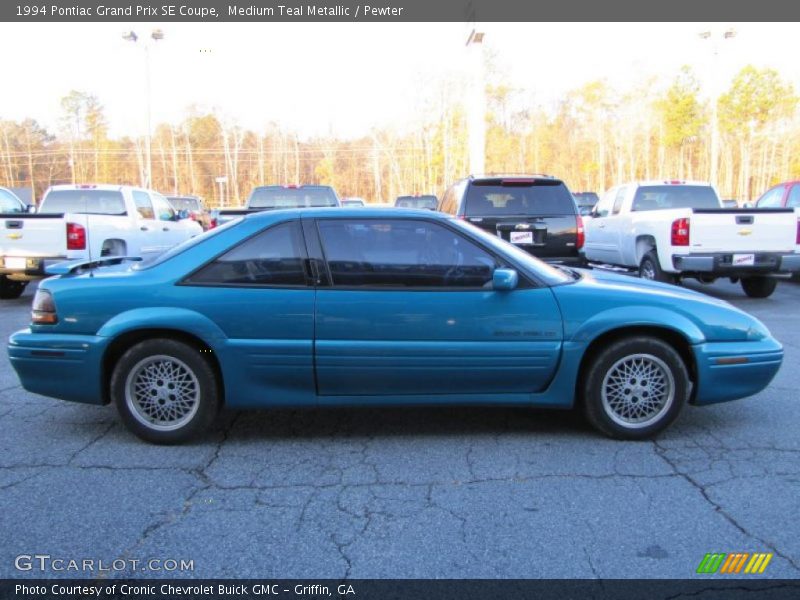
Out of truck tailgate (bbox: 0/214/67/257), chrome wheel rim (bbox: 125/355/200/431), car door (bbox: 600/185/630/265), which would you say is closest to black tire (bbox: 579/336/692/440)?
chrome wheel rim (bbox: 125/355/200/431)

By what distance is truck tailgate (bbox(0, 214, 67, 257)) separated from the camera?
909 cm

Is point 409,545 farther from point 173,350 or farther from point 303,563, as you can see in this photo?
point 173,350

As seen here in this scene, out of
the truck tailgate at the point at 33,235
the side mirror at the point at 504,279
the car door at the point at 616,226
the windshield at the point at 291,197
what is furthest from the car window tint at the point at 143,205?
the side mirror at the point at 504,279

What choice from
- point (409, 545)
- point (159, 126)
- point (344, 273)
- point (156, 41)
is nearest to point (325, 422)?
point (344, 273)

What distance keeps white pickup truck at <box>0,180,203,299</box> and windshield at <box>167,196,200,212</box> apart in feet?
50.1

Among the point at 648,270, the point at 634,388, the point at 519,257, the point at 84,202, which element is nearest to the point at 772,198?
the point at 648,270

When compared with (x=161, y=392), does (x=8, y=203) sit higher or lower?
higher

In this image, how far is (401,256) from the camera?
4219 mm

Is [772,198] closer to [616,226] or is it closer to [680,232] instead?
[616,226]

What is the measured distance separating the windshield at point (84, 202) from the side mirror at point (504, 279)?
8.91m

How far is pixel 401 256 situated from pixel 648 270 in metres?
7.27

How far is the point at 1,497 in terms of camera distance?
3.40 meters

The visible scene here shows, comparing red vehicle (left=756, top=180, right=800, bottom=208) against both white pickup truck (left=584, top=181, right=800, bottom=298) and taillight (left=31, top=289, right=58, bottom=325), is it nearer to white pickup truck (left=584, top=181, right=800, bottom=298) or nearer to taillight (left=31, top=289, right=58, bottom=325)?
white pickup truck (left=584, top=181, right=800, bottom=298)

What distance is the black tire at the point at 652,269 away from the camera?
32.4ft
